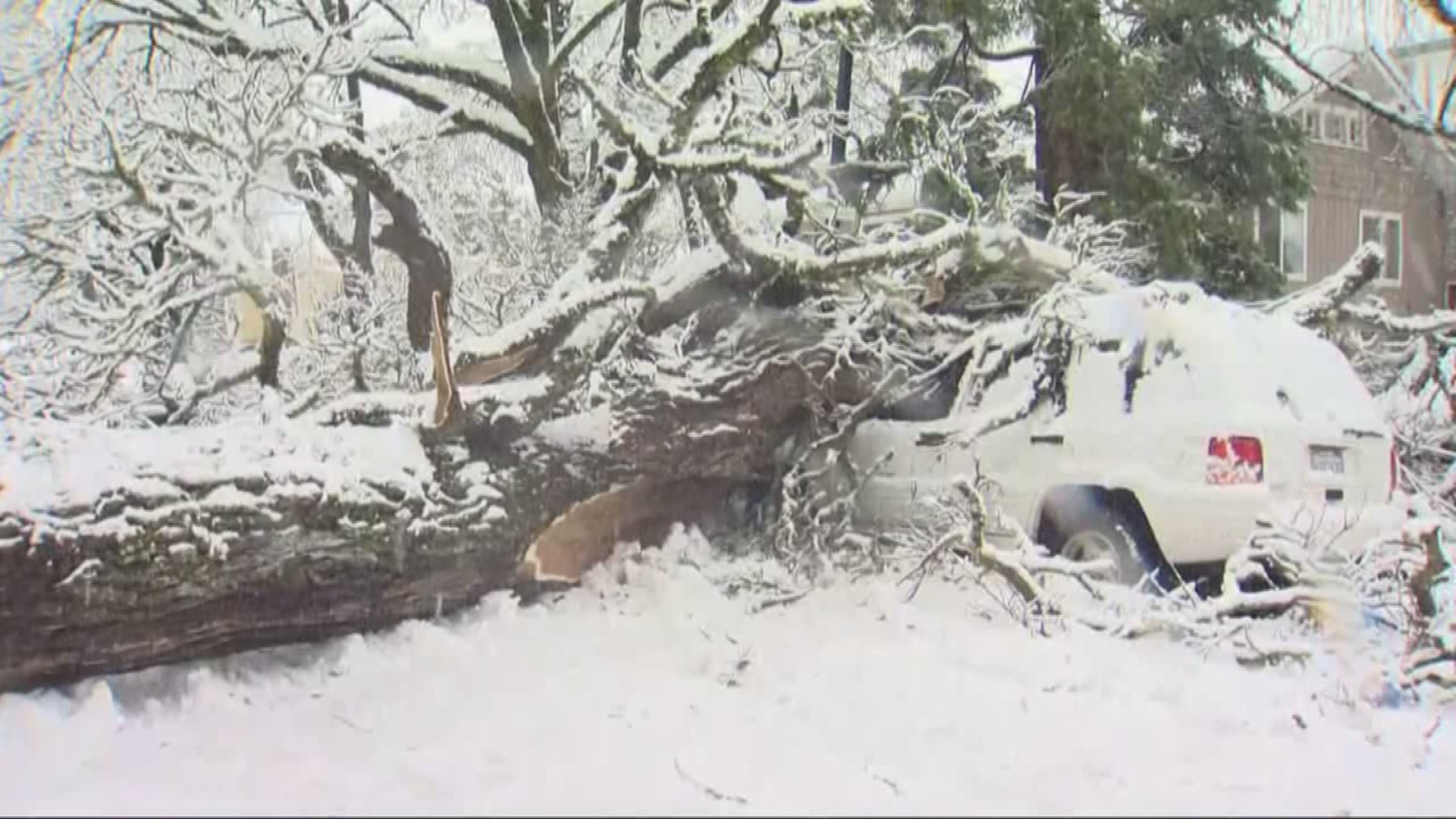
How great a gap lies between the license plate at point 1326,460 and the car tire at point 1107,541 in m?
0.94

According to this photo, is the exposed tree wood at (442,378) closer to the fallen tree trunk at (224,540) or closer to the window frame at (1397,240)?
the fallen tree trunk at (224,540)

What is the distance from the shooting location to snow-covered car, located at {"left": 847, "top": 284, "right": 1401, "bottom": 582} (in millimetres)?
5648

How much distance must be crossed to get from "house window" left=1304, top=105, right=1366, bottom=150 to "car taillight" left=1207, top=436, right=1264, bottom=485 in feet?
47.0

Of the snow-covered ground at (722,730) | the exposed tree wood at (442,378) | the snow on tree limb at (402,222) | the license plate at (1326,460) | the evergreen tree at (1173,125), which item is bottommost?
the snow-covered ground at (722,730)

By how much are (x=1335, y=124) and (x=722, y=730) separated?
1926 cm

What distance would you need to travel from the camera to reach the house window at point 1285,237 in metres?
13.6

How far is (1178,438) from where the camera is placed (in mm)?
5730

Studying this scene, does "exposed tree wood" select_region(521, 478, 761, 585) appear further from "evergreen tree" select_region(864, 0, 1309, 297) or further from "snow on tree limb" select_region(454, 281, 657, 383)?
"evergreen tree" select_region(864, 0, 1309, 297)

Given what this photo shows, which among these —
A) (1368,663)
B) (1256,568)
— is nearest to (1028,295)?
(1256,568)

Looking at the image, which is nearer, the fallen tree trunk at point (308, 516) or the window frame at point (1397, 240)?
the fallen tree trunk at point (308, 516)

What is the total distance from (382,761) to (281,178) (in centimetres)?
573

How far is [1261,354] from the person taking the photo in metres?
5.93

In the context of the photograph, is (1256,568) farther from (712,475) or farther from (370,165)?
(370,165)

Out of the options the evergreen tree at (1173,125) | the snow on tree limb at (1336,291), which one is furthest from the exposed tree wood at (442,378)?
the evergreen tree at (1173,125)
